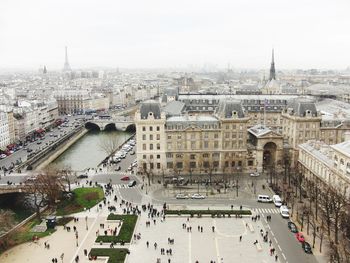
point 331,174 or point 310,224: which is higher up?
point 331,174

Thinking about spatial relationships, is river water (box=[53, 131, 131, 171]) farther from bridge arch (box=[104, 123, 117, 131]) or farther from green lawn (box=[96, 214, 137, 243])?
green lawn (box=[96, 214, 137, 243])

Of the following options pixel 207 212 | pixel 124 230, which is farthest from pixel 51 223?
pixel 207 212

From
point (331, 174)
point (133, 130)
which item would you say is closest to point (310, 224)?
point (331, 174)

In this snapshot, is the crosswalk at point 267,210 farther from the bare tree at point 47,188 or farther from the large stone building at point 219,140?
the bare tree at point 47,188

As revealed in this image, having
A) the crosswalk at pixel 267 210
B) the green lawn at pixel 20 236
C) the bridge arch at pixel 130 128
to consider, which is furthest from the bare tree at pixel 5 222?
the bridge arch at pixel 130 128

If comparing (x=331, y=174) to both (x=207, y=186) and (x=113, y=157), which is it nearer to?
(x=207, y=186)

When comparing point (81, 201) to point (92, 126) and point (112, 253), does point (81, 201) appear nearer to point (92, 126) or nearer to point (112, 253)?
point (112, 253)
